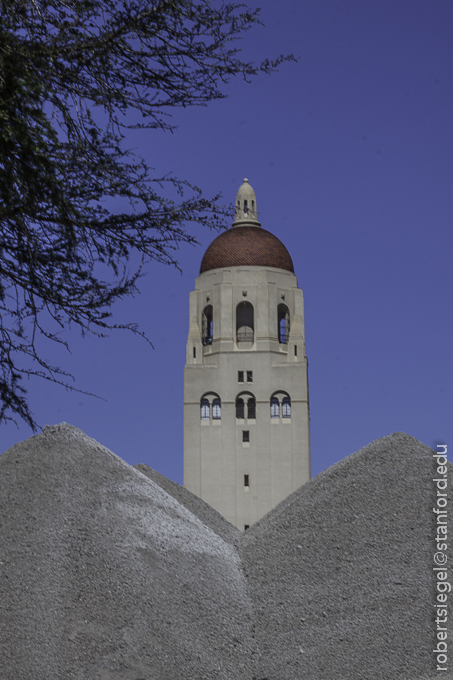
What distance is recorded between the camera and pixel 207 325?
158 feet

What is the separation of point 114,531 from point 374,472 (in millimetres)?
4495

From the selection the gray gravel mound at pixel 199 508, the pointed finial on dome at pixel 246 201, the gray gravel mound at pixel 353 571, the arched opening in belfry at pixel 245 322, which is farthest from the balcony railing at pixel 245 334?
the gray gravel mound at pixel 353 571

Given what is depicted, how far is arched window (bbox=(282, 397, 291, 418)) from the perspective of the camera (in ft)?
148

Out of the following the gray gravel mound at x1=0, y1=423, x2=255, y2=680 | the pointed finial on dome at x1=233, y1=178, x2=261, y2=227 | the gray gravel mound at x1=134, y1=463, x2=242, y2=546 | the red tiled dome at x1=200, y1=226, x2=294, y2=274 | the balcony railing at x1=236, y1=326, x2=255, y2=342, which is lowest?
the gray gravel mound at x1=0, y1=423, x2=255, y2=680

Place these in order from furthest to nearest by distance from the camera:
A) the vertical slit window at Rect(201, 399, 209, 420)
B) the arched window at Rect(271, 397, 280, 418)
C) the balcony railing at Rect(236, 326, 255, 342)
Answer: the balcony railing at Rect(236, 326, 255, 342), the vertical slit window at Rect(201, 399, 209, 420), the arched window at Rect(271, 397, 280, 418)

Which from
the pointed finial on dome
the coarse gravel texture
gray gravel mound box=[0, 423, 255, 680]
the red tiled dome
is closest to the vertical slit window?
the red tiled dome

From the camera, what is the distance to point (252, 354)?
4553 cm

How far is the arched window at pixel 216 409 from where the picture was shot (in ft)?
150

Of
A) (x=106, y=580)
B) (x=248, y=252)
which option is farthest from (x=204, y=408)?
(x=106, y=580)

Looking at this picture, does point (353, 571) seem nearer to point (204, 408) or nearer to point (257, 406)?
point (257, 406)

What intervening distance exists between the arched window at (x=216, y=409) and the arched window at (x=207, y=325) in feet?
12.7

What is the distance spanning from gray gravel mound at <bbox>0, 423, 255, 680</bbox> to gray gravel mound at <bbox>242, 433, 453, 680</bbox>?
49 centimetres

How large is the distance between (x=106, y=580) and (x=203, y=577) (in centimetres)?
144

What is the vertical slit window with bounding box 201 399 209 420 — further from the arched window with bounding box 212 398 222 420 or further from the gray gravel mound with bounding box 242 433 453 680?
the gray gravel mound with bounding box 242 433 453 680
